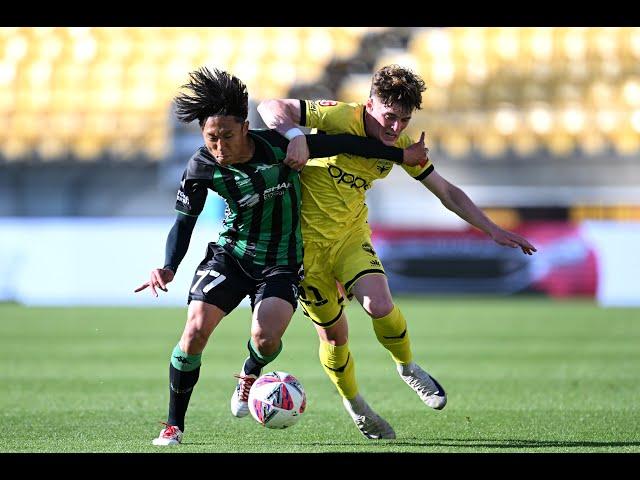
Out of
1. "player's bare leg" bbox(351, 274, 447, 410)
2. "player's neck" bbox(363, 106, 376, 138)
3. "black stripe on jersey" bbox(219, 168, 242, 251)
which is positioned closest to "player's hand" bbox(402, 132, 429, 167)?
"player's neck" bbox(363, 106, 376, 138)

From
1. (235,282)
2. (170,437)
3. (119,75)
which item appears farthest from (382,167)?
(119,75)

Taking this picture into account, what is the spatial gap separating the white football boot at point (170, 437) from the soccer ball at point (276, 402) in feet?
1.30

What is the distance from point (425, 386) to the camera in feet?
20.3

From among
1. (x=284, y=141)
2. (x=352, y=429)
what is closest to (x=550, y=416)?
(x=352, y=429)

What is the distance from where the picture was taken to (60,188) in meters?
20.6

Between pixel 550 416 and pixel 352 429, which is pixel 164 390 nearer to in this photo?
pixel 352 429

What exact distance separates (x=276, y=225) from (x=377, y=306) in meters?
0.70

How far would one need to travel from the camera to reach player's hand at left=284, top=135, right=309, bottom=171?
5734mm

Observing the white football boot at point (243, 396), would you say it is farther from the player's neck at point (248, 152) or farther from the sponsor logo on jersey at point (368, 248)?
the player's neck at point (248, 152)

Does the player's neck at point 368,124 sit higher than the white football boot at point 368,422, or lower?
higher

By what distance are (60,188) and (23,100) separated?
9.67 feet

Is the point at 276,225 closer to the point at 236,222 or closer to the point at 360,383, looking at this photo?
the point at 236,222

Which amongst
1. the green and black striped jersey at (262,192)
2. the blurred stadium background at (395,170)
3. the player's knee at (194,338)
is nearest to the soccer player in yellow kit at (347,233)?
the green and black striped jersey at (262,192)

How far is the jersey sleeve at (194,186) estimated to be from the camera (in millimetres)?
5727
